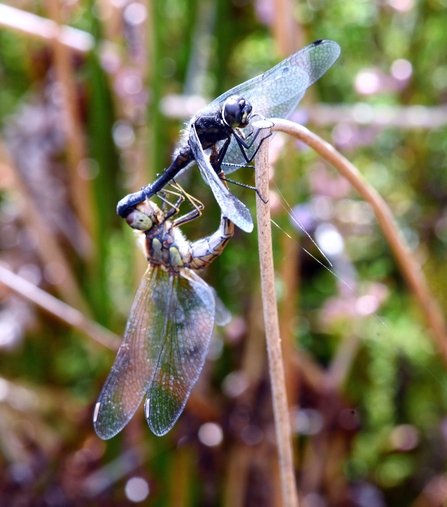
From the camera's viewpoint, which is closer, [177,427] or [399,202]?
[177,427]

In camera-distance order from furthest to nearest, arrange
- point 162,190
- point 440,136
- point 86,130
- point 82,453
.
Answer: point 86,130 → point 440,136 → point 82,453 → point 162,190

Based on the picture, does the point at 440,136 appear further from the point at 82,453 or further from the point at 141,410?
the point at 82,453

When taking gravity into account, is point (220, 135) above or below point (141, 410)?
above

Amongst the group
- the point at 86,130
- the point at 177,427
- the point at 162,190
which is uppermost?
the point at 86,130

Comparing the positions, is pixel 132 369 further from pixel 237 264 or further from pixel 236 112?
pixel 237 264

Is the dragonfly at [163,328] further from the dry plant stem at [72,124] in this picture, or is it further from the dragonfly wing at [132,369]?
the dry plant stem at [72,124]

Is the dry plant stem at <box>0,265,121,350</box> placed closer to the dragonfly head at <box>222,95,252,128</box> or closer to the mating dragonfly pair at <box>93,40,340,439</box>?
the mating dragonfly pair at <box>93,40,340,439</box>

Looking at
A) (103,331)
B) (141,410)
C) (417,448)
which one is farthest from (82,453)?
(417,448)
